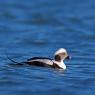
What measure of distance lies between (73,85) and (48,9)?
18425 mm

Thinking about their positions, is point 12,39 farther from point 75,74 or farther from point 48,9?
point 48,9

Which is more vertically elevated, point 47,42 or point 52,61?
point 47,42

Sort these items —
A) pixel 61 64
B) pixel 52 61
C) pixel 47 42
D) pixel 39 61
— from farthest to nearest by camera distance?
pixel 47 42 < pixel 61 64 < pixel 52 61 < pixel 39 61

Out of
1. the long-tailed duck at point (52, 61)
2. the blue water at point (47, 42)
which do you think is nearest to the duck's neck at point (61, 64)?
the long-tailed duck at point (52, 61)

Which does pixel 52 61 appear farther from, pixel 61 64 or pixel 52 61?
pixel 61 64

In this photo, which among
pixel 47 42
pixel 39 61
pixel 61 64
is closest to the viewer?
pixel 39 61

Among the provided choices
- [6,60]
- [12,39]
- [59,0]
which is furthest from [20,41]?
[59,0]

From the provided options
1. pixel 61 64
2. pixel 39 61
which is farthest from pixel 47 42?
pixel 39 61

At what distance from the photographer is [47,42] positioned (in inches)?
1019

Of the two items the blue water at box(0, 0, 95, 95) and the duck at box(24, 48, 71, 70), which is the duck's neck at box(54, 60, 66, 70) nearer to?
the duck at box(24, 48, 71, 70)

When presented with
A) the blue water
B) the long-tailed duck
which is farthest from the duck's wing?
the blue water

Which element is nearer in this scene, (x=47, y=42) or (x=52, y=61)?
(x=52, y=61)

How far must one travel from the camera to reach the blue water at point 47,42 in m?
18.0

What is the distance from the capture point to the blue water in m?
18.0
